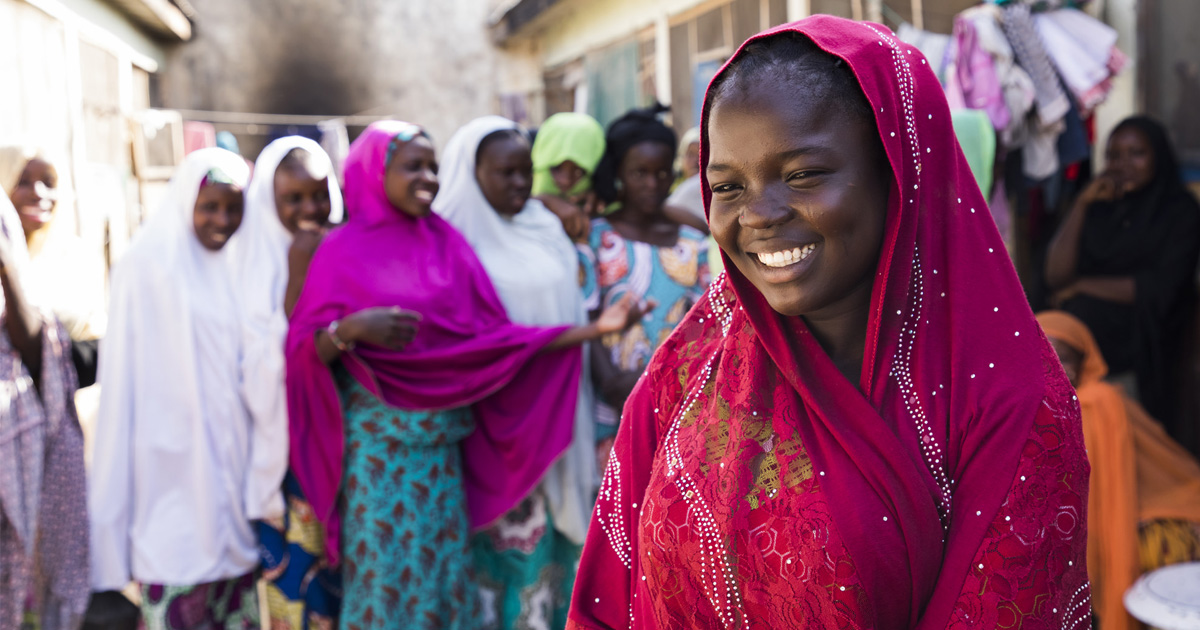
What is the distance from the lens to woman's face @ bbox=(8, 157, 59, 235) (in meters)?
3.34

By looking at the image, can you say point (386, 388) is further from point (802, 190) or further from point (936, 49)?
point (936, 49)

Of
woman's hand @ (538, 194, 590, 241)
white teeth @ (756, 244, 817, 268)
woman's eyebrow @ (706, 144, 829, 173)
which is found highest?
woman's hand @ (538, 194, 590, 241)

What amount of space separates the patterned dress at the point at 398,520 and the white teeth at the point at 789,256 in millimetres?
2206

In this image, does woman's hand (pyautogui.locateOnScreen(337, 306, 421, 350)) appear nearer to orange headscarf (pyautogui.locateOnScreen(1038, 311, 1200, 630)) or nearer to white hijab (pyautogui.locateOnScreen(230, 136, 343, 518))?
white hijab (pyautogui.locateOnScreen(230, 136, 343, 518))

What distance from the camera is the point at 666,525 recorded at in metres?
1.31

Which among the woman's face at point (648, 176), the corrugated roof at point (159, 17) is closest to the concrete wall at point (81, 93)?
the corrugated roof at point (159, 17)

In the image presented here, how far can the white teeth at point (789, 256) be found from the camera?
46.4 inches

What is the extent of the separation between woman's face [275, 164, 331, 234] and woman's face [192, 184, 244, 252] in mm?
155

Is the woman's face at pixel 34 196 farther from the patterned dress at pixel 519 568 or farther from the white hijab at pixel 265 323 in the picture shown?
the patterned dress at pixel 519 568

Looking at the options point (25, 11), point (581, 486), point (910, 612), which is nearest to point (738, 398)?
point (910, 612)

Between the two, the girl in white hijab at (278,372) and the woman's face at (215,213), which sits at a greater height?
the woman's face at (215,213)

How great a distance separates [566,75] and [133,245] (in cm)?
792

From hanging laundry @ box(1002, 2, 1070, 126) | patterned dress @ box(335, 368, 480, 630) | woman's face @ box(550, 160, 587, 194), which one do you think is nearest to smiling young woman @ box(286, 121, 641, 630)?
patterned dress @ box(335, 368, 480, 630)

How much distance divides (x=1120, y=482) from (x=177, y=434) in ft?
11.0
